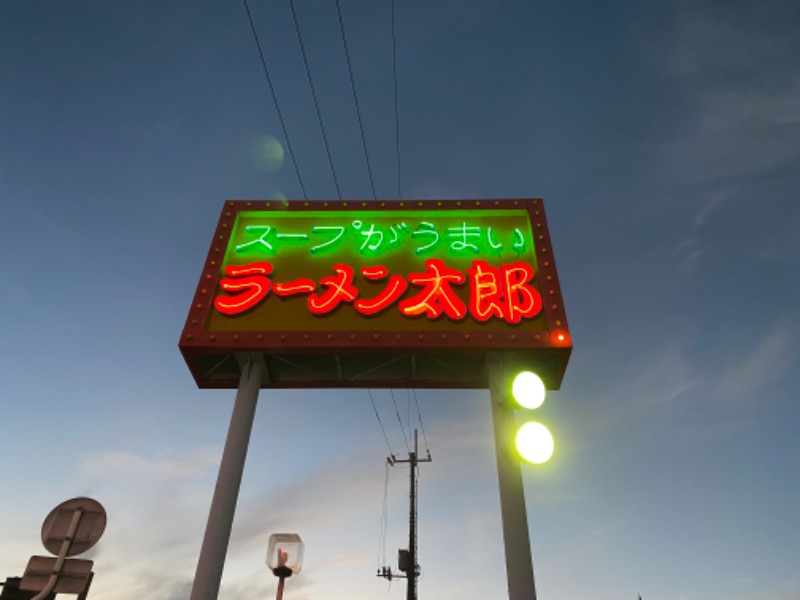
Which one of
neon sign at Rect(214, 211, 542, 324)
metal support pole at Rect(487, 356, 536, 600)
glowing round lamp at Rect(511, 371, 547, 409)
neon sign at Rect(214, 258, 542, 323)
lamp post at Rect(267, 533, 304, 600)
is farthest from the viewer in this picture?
neon sign at Rect(214, 211, 542, 324)

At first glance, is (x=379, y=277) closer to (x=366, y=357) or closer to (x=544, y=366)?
(x=366, y=357)

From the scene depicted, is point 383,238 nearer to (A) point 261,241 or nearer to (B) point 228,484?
(A) point 261,241

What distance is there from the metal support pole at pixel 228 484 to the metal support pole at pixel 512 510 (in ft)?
12.2

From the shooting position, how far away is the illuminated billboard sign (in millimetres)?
7883

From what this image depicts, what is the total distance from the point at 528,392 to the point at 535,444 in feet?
1.58

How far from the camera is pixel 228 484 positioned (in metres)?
6.81

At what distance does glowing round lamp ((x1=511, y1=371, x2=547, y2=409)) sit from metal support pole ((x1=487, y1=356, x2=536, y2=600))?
114cm

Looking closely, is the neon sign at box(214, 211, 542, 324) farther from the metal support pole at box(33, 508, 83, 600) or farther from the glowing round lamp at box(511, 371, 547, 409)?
the metal support pole at box(33, 508, 83, 600)

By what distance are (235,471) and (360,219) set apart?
529 centimetres

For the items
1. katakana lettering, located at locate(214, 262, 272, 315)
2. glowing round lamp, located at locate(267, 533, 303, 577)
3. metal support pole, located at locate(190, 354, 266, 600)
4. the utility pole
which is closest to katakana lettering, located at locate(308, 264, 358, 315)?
katakana lettering, located at locate(214, 262, 272, 315)

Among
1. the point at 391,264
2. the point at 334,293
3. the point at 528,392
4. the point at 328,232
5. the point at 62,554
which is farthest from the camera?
the point at 328,232

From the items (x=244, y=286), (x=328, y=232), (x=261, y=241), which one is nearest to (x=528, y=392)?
(x=244, y=286)

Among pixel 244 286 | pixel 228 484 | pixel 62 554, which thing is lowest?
pixel 62 554

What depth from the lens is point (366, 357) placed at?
827cm
